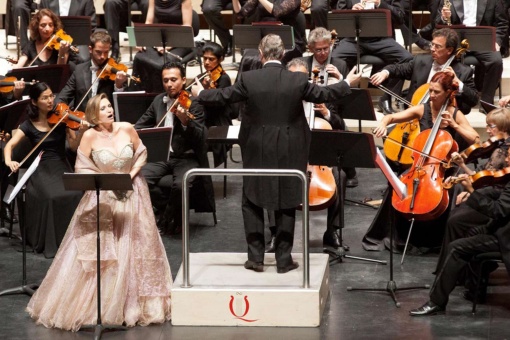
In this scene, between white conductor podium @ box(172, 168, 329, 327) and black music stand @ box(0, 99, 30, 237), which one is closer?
white conductor podium @ box(172, 168, 329, 327)

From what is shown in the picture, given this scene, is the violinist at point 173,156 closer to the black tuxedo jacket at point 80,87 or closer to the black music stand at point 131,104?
the black music stand at point 131,104

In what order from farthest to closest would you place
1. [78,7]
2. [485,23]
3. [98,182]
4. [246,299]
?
[78,7] < [485,23] < [246,299] < [98,182]

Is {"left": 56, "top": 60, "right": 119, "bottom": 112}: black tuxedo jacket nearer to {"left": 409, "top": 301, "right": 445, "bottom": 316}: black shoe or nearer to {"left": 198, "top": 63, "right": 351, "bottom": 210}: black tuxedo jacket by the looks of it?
{"left": 198, "top": 63, "right": 351, "bottom": 210}: black tuxedo jacket

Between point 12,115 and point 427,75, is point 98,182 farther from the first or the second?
point 427,75

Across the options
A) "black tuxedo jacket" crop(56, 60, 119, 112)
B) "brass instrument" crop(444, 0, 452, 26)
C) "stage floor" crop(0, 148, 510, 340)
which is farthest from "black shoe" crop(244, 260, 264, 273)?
"brass instrument" crop(444, 0, 452, 26)

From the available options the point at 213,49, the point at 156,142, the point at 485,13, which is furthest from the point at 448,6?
the point at 156,142

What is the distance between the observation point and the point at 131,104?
8797 millimetres

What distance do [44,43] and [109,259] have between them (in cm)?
353

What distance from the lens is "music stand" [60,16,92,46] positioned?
10211mm

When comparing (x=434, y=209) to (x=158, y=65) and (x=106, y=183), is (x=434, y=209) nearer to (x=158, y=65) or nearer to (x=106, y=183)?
(x=106, y=183)

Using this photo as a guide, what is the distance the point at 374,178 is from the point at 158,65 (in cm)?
229

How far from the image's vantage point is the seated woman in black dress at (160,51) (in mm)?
10359

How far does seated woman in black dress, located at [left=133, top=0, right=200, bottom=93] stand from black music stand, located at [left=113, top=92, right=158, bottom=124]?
1.23 m

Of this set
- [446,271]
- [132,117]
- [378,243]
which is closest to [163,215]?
[132,117]
